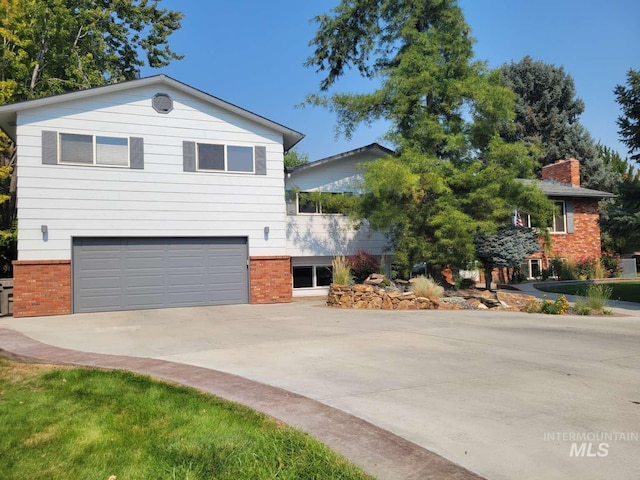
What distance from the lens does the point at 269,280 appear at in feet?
53.8

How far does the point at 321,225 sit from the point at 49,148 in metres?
10.4

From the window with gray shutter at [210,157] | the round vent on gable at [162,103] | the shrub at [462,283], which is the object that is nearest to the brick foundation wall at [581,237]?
the shrub at [462,283]

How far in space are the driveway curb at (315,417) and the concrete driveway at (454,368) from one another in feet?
0.59

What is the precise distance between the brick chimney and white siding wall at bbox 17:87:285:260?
19.7m

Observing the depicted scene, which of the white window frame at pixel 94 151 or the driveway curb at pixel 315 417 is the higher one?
the white window frame at pixel 94 151

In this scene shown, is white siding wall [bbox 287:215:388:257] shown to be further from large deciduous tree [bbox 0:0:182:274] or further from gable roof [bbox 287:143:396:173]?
large deciduous tree [bbox 0:0:182:274]

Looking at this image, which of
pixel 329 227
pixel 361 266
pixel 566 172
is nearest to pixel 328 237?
pixel 329 227

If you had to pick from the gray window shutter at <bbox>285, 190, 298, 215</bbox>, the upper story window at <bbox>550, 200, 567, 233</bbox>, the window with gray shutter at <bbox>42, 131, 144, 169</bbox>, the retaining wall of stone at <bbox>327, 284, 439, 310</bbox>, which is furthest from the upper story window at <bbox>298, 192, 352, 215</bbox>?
the upper story window at <bbox>550, 200, 567, 233</bbox>

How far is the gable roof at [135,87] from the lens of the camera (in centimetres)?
1400

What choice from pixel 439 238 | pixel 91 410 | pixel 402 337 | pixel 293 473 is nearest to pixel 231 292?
pixel 439 238

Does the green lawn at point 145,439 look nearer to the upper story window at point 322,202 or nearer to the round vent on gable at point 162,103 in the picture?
the round vent on gable at point 162,103

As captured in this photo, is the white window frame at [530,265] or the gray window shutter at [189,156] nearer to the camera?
the gray window shutter at [189,156]

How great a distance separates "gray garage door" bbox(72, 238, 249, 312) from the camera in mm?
14445

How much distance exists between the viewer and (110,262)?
48.3ft
